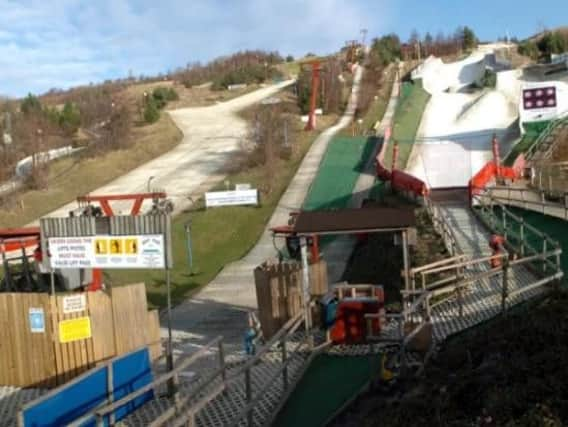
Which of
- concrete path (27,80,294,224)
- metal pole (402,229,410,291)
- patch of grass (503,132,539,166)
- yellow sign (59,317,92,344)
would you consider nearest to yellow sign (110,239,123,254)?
yellow sign (59,317,92,344)

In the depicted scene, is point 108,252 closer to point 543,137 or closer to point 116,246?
point 116,246

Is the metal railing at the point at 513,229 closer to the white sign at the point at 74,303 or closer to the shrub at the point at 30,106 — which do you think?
the white sign at the point at 74,303

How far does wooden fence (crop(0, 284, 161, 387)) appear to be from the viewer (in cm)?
1389

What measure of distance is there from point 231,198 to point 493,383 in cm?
3079

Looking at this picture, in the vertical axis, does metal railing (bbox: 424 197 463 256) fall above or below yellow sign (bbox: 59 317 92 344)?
above

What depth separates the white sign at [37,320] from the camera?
13.9 m

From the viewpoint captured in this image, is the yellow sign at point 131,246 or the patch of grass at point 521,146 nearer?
the yellow sign at point 131,246

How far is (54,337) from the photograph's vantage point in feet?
45.4

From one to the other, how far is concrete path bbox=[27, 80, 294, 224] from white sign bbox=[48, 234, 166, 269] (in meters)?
25.9

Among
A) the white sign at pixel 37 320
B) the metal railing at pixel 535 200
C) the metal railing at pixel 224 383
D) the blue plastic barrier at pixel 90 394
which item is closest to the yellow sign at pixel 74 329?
the white sign at pixel 37 320

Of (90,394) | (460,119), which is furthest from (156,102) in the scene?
(90,394)

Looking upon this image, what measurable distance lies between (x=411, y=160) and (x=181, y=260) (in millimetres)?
17493

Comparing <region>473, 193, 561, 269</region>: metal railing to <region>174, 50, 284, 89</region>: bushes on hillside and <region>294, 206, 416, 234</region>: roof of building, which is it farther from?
<region>174, 50, 284, 89</region>: bushes on hillside

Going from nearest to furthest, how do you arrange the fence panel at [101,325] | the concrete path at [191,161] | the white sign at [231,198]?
the fence panel at [101,325] → the white sign at [231,198] → the concrete path at [191,161]
